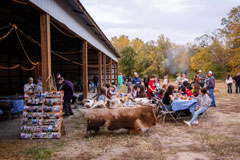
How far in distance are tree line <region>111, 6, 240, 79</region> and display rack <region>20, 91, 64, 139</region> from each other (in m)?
22.0

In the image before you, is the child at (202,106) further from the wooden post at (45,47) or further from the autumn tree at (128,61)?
the autumn tree at (128,61)

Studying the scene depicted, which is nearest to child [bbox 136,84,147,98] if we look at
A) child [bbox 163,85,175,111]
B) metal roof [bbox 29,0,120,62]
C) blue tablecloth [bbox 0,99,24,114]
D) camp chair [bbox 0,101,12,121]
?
child [bbox 163,85,175,111]

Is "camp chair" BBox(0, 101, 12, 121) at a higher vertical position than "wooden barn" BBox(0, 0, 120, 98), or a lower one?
lower

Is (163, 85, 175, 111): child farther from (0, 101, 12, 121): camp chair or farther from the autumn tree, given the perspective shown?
the autumn tree

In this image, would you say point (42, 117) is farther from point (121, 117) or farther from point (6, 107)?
point (6, 107)

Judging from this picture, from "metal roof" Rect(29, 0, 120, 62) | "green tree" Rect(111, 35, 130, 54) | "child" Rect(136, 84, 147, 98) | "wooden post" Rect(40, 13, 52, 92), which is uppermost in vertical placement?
"green tree" Rect(111, 35, 130, 54)

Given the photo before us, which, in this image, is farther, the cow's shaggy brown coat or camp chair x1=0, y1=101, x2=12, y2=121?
camp chair x1=0, y1=101, x2=12, y2=121

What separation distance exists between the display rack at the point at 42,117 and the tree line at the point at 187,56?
22.0 meters

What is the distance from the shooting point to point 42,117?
438 cm

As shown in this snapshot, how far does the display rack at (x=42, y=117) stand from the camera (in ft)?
14.3

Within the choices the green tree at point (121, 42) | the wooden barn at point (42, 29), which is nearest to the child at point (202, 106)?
the wooden barn at point (42, 29)

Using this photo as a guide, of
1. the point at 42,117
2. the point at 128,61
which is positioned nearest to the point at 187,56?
the point at 128,61

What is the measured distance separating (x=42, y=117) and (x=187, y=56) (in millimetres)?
36150

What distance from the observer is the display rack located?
4.37 meters
